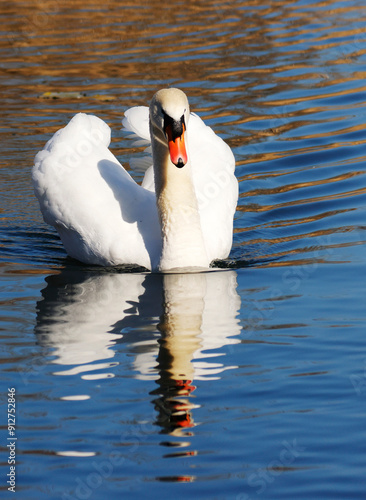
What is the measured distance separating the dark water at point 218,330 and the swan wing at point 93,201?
0.77ft

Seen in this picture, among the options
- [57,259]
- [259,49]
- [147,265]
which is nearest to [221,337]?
[147,265]

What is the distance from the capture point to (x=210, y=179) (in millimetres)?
9141

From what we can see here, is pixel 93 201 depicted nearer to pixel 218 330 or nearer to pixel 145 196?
pixel 145 196

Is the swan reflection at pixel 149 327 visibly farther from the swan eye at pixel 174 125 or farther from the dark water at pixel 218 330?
the swan eye at pixel 174 125

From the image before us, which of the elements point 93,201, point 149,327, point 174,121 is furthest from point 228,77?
point 149,327

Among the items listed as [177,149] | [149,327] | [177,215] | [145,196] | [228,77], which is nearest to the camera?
[149,327]

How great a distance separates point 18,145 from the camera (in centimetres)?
1285

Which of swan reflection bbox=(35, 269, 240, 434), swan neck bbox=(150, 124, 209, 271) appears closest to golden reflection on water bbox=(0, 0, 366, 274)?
swan neck bbox=(150, 124, 209, 271)

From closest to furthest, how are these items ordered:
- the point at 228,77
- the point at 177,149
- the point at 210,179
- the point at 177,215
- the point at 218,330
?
the point at 218,330 < the point at 177,149 < the point at 177,215 < the point at 210,179 < the point at 228,77

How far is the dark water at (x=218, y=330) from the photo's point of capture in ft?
16.8

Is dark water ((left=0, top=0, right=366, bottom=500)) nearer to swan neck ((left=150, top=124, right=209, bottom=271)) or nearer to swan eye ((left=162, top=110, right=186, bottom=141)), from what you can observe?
swan neck ((left=150, top=124, right=209, bottom=271))

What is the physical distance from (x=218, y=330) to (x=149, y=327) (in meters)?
0.50

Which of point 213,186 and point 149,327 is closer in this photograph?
point 149,327

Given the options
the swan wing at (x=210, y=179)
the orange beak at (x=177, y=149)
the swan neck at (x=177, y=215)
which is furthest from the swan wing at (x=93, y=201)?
the orange beak at (x=177, y=149)
